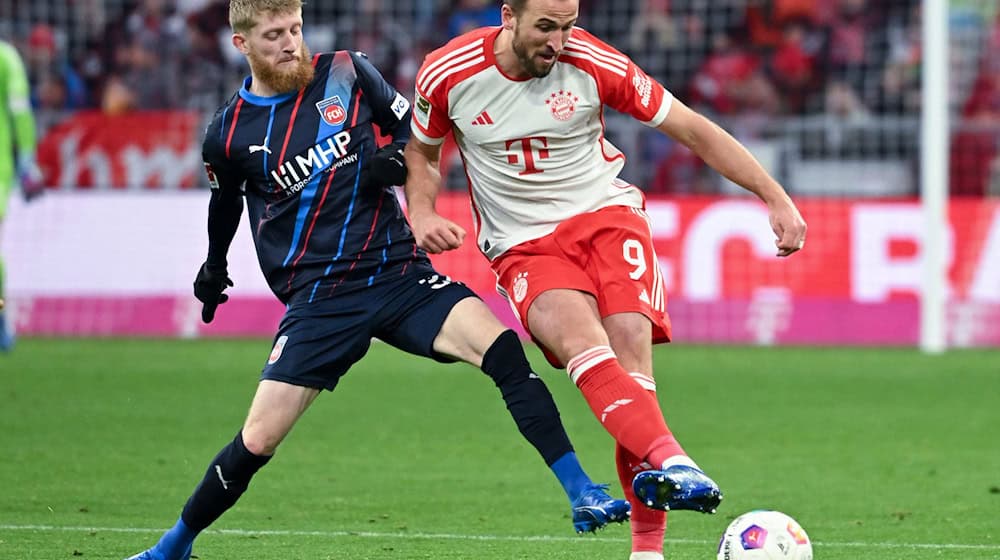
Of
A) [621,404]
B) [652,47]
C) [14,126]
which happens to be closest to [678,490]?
[621,404]

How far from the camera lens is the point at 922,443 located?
9.68m

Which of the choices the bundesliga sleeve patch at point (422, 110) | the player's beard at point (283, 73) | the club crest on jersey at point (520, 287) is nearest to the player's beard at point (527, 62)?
the bundesliga sleeve patch at point (422, 110)

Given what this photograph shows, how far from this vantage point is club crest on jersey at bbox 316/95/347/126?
6113mm

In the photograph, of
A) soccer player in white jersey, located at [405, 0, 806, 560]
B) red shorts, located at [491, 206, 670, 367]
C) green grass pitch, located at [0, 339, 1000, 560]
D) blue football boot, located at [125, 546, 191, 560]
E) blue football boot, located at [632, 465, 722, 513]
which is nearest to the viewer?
blue football boot, located at [632, 465, 722, 513]

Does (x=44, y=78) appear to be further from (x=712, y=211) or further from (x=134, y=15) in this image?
(x=712, y=211)

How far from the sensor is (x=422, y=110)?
5.95 m

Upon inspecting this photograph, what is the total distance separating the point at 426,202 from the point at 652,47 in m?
12.9

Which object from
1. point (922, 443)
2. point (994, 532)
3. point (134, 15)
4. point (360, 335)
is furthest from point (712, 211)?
point (360, 335)

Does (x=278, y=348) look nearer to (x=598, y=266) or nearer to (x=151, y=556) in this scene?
(x=151, y=556)

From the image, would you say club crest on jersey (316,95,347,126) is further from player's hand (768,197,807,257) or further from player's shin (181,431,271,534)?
player's hand (768,197,807,257)

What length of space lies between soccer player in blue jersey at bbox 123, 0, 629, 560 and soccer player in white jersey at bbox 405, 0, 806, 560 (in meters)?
0.21

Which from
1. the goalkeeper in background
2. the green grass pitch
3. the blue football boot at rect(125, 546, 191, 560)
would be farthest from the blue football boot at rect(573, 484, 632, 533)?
the goalkeeper in background

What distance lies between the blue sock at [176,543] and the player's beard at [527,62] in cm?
196

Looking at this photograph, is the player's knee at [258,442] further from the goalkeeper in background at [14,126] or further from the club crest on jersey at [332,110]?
the goalkeeper in background at [14,126]
